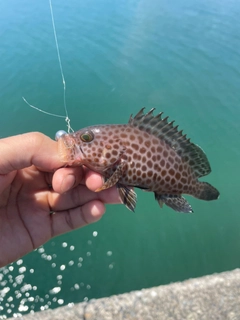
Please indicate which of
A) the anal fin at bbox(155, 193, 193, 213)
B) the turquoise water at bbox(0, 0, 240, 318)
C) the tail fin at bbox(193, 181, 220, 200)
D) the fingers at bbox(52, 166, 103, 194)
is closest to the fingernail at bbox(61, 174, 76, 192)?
the fingers at bbox(52, 166, 103, 194)

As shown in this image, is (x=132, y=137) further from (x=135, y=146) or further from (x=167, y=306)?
(x=167, y=306)

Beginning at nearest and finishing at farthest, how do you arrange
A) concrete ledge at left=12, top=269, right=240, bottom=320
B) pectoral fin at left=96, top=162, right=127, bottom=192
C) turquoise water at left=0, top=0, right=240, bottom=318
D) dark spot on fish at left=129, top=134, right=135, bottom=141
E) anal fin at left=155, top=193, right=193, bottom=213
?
pectoral fin at left=96, top=162, right=127, bottom=192 → dark spot on fish at left=129, top=134, right=135, bottom=141 → anal fin at left=155, top=193, right=193, bottom=213 → concrete ledge at left=12, top=269, right=240, bottom=320 → turquoise water at left=0, top=0, right=240, bottom=318

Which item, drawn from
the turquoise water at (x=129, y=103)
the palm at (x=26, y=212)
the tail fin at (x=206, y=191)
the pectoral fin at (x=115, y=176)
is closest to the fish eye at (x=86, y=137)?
the pectoral fin at (x=115, y=176)

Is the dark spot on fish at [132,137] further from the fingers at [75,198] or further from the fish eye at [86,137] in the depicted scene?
the fingers at [75,198]

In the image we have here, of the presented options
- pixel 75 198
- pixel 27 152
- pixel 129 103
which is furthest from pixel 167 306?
pixel 129 103

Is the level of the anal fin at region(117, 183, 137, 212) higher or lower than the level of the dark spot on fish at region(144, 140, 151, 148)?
lower

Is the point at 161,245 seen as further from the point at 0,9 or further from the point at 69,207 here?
the point at 0,9

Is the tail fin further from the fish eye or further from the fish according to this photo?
the fish eye
